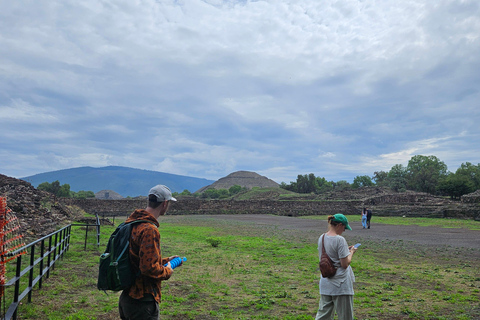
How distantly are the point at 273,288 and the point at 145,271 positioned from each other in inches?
209

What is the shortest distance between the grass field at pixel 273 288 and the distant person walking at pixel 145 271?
118 inches

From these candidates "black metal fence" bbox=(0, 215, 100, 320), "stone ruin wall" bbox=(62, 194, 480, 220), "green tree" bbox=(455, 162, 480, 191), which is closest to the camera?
"black metal fence" bbox=(0, 215, 100, 320)

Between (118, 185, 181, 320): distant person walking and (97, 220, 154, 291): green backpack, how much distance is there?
5 centimetres

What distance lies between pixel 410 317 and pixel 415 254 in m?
7.38

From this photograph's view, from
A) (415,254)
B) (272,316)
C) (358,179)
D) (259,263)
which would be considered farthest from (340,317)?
(358,179)

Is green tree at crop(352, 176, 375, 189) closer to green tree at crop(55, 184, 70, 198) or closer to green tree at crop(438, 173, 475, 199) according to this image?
green tree at crop(438, 173, 475, 199)

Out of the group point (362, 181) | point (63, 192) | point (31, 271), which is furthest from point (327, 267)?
point (362, 181)

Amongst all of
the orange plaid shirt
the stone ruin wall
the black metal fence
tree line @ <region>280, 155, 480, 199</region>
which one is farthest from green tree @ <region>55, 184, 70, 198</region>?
the orange plaid shirt

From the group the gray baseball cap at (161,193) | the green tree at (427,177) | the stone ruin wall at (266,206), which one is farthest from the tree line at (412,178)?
the gray baseball cap at (161,193)

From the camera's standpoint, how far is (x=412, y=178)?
88.8 meters

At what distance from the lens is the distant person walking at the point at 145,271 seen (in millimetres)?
2818

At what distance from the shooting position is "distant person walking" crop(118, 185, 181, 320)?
2.82 m

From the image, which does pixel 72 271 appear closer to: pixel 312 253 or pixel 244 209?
pixel 312 253

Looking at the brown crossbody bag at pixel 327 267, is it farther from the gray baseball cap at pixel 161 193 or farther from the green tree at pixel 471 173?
the green tree at pixel 471 173
